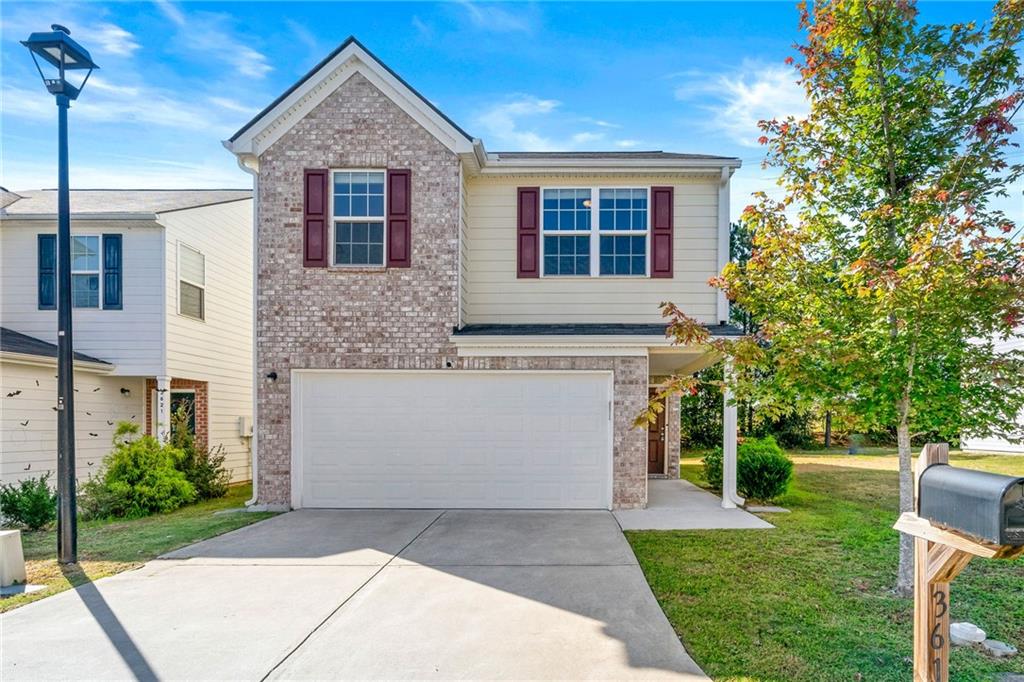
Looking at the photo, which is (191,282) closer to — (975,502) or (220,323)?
(220,323)

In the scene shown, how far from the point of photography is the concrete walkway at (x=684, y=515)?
8617 mm

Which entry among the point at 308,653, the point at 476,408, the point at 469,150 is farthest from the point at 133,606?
the point at 469,150

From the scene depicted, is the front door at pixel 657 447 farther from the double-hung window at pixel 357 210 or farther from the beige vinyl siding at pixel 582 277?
the double-hung window at pixel 357 210

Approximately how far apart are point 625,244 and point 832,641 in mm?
7265

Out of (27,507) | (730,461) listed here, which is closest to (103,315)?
(27,507)

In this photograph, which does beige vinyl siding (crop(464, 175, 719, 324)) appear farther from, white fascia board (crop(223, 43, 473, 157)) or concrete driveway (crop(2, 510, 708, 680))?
concrete driveway (crop(2, 510, 708, 680))

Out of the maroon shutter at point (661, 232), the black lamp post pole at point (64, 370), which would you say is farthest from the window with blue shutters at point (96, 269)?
the maroon shutter at point (661, 232)

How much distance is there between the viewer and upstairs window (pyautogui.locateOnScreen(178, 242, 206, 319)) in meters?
12.6

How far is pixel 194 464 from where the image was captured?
458 inches

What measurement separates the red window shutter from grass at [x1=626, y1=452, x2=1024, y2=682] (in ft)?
18.7

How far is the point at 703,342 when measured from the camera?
5.82 m

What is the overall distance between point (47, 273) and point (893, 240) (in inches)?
551

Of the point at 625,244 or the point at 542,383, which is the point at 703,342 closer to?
the point at 542,383

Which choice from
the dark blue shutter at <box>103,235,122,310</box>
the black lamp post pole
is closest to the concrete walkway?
the black lamp post pole
